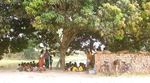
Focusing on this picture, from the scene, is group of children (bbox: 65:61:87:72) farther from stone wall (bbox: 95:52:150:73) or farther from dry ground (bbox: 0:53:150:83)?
stone wall (bbox: 95:52:150:73)

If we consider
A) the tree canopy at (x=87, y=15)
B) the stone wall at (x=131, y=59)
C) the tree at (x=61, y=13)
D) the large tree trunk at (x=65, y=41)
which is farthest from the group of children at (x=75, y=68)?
the tree at (x=61, y=13)

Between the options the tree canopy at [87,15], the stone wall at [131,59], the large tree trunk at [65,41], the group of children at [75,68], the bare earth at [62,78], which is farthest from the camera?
the large tree trunk at [65,41]

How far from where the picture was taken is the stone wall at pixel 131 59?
2494 cm

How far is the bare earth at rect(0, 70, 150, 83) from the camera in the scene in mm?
21219

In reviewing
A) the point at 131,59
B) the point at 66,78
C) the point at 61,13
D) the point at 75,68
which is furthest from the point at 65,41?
the point at 66,78

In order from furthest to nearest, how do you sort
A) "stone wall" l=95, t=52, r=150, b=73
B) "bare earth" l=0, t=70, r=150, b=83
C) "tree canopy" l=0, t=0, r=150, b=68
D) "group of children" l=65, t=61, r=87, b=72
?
"group of children" l=65, t=61, r=87, b=72 < "stone wall" l=95, t=52, r=150, b=73 < "tree canopy" l=0, t=0, r=150, b=68 < "bare earth" l=0, t=70, r=150, b=83

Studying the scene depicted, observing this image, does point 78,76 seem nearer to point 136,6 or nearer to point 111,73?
point 111,73

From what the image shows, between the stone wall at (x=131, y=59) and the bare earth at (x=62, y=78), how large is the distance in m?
1.19

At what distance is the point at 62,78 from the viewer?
889 inches

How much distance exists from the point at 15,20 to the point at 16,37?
1920mm

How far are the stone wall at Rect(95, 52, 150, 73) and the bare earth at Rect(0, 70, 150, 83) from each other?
1192 millimetres

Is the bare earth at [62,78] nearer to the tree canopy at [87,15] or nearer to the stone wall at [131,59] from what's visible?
the stone wall at [131,59]

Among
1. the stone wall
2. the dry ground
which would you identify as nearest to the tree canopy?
the stone wall

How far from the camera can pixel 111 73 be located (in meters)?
24.4
